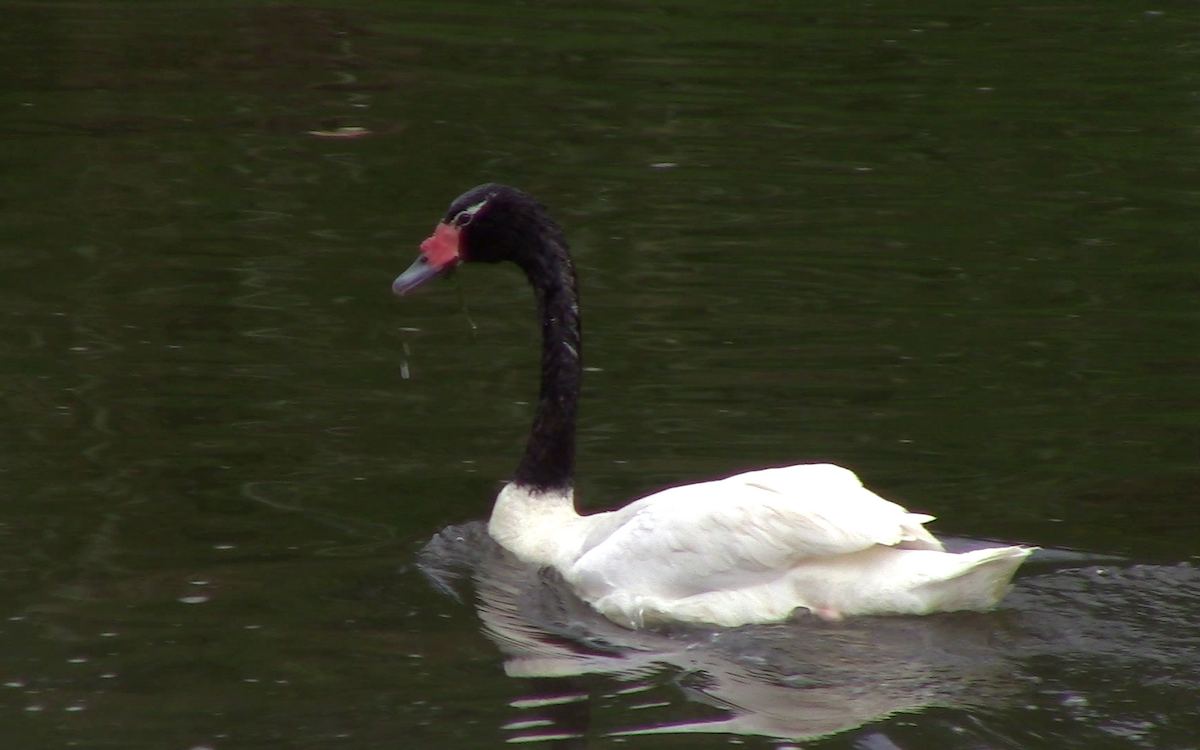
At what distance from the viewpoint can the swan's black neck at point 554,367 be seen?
7918 millimetres

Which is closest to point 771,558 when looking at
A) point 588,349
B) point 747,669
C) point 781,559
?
point 781,559

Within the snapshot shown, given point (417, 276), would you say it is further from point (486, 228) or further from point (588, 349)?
point (588, 349)

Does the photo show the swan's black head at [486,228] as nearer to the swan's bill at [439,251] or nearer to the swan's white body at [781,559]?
the swan's bill at [439,251]

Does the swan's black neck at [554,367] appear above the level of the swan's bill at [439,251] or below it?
below

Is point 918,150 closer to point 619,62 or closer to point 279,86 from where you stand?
point 619,62

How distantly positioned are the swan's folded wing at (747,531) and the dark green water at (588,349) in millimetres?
260

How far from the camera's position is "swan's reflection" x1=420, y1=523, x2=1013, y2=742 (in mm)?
6172

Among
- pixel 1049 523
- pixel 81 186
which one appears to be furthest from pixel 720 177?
pixel 1049 523

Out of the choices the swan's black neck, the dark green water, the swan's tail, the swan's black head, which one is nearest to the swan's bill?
the swan's black head

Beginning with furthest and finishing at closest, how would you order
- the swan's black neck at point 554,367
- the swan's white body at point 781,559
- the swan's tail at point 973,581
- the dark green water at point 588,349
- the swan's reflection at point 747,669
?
1. the swan's black neck at point 554,367
2. the swan's white body at point 781,559
3. the swan's tail at point 973,581
4. the dark green water at point 588,349
5. the swan's reflection at point 747,669

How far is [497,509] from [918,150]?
6.83 meters

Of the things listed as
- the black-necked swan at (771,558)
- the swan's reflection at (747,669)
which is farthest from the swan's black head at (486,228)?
the swan's reflection at (747,669)

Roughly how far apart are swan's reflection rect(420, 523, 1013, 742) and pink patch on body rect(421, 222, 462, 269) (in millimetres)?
1498

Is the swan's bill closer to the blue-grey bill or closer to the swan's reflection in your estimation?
the blue-grey bill
